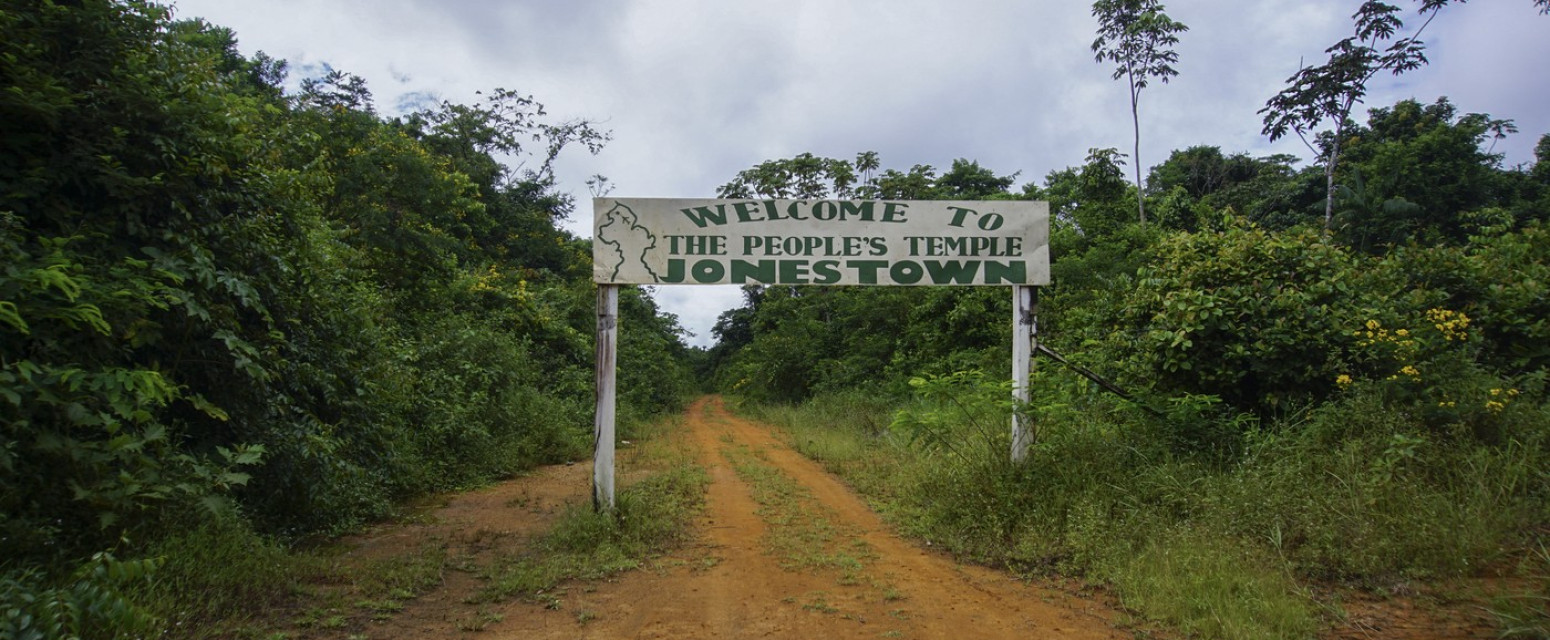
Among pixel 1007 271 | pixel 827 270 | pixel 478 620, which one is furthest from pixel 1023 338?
pixel 478 620

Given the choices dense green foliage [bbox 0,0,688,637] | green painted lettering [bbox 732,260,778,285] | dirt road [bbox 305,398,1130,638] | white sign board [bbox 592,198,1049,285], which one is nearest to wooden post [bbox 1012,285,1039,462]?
white sign board [bbox 592,198,1049,285]

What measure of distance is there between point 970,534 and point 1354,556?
239 cm

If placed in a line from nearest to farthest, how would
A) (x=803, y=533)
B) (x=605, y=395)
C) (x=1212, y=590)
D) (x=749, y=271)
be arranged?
(x=1212, y=590)
(x=803, y=533)
(x=605, y=395)
(x=749, y=271)

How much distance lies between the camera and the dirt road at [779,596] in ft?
13.3

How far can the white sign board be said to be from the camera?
6590 mm

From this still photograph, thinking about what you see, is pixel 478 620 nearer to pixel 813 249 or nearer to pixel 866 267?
pixel 813 249

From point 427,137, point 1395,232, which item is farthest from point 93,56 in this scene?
point 1395,232

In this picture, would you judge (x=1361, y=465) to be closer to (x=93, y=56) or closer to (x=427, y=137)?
(x=93, y=56)

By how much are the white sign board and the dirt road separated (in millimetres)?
2171

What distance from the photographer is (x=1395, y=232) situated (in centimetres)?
1889

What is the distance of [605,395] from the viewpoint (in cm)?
652

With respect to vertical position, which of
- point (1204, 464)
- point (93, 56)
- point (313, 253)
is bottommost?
point (1204, 464)

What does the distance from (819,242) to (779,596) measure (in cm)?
311

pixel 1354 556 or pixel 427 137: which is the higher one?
pixel 427 137
